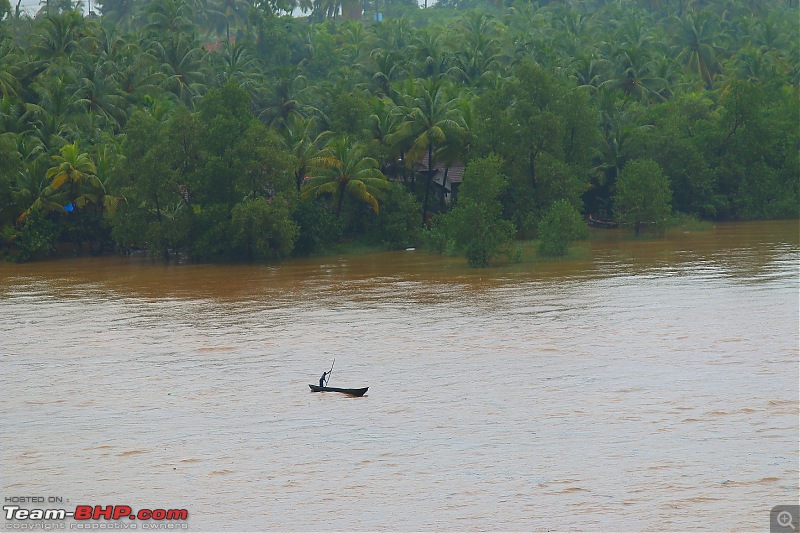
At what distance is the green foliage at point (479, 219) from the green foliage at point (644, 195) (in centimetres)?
724

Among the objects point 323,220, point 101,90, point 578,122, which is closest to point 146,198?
point 323,220

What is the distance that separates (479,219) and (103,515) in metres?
22.2

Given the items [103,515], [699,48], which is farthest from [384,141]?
[103,515]

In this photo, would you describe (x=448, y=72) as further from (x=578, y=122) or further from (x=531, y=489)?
(x=531, y=489)

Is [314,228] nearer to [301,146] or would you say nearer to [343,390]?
[301,146]

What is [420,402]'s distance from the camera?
1612 centimetres

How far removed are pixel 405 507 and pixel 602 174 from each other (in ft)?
108

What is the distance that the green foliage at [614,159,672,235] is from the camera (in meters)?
39.0

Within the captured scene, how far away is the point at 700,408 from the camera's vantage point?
15.2m

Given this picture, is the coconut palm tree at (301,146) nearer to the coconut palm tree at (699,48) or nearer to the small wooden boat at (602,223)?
the small wooden boat at (602,223)

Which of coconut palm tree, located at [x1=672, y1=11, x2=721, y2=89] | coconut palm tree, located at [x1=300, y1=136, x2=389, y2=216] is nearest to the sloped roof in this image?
coconut palm tree, located at [x1=300, y1=136, x2=389, y2=216]

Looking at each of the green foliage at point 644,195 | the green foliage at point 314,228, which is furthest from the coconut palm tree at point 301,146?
the green foliage at point 644,195

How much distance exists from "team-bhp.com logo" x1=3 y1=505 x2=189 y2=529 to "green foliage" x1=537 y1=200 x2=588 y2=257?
23756mm

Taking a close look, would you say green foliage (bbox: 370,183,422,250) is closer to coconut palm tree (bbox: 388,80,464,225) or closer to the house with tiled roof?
coconut palm tree (bbox: 388,80,464,225)
